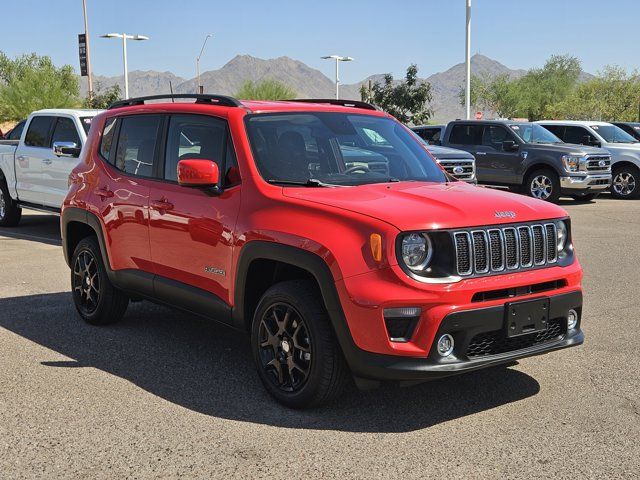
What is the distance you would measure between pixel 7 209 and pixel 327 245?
10.9 metres

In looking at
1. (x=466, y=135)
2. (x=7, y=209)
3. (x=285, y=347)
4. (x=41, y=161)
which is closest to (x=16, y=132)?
(x=7, y=209)

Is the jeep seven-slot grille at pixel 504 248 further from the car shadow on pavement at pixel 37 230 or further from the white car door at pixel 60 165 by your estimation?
the car shadow on pavement at pixel 37 230

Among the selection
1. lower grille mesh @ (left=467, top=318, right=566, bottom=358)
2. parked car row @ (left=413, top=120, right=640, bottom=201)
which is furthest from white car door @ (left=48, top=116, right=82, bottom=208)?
parked car row @ (left=413, top=120, right=640, bottom=201)

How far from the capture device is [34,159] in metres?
12.8

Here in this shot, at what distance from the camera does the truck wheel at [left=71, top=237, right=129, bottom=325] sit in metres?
6.75

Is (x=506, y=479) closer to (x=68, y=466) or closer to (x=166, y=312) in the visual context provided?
(x=68, y=466)

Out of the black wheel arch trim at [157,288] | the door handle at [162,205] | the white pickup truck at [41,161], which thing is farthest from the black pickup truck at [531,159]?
the door handle at [162,205]

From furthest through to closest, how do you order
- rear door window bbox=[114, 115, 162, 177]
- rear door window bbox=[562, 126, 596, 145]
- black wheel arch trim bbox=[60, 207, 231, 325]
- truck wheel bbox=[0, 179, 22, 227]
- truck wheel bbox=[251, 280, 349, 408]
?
1. rear door window bbox=[562, 126, 596, 145]
2. truck wheel bbox=[0, 179, 22, 227]
3. rear door window bbox=[114, 115, 162, 177]
4. black wheel arch trim bbox=[60, 207, 231, 325]
5. truck wheel bbox=[251, 280, 349, 408]

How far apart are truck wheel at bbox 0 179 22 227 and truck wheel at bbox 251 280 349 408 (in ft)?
33.1

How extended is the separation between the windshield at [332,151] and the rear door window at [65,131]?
23.8 feet

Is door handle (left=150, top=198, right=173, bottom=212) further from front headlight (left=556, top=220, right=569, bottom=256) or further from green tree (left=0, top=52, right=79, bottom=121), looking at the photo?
green tree (left=0, top=52, right=79, bottom=121)

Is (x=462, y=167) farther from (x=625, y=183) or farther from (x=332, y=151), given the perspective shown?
(x=332, y=151)

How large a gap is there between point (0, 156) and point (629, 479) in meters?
12.3

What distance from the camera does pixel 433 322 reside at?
427 centimetres
